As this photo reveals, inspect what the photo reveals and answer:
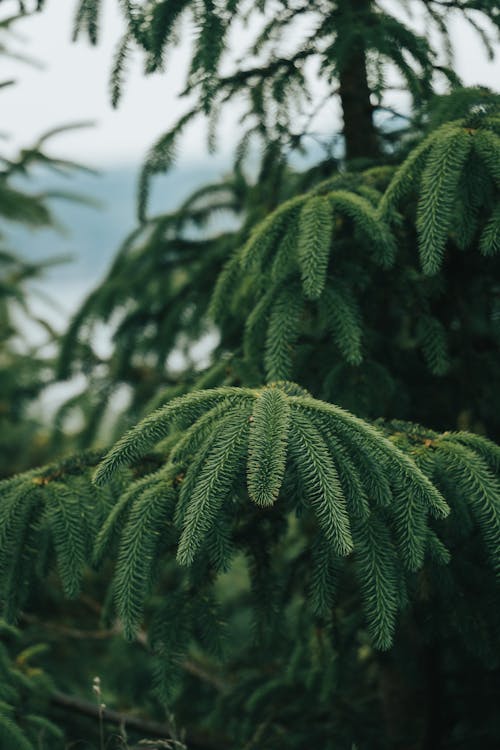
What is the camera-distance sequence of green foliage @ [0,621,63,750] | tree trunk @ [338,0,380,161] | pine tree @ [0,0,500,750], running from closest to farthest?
1. pine tree @ [0,0,500,750]
2. green foliage @ [0,621,63,750]
3. tree trunk @ [338,0,380,161]

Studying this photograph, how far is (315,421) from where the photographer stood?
1.51 meters

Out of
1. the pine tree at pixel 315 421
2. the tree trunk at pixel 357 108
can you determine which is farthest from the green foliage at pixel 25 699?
the tree trunk at pixel 357 108

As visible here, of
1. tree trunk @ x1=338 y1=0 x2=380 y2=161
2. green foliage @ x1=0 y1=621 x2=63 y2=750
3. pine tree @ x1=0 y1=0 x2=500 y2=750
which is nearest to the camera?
pine tree @ x1=0 y1=0 x2=500 y2=750

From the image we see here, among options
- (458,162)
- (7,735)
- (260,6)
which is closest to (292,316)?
(458,162)

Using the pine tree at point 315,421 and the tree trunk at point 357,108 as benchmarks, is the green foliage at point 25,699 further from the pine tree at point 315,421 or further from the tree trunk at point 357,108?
the tree trunk at point 357,108

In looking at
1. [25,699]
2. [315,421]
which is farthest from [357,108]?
[25,699]

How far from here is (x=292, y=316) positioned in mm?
2020

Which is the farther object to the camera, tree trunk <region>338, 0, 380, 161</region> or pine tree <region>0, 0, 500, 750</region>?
tree trunk <region>338, 0, 380, 161</region>

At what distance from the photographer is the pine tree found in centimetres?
153

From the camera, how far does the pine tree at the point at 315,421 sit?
1526mm

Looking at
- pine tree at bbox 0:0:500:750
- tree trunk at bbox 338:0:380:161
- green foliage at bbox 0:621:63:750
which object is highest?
tree trunk at bbox 338:0:380:161

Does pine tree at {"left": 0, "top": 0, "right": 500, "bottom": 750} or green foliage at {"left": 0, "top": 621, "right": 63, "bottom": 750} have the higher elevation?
pine tree at {"left": 0, "top": 0, "right": 500, "bottom": 750}

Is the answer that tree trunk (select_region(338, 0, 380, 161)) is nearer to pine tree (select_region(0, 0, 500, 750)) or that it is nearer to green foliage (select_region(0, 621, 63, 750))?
pine tree (select_region(0, 0, 500, 750))

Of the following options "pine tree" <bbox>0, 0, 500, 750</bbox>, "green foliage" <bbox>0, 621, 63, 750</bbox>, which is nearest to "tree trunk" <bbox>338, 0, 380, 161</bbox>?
"pine tree" <bbox>0, 0, 500, 750</bbox>
